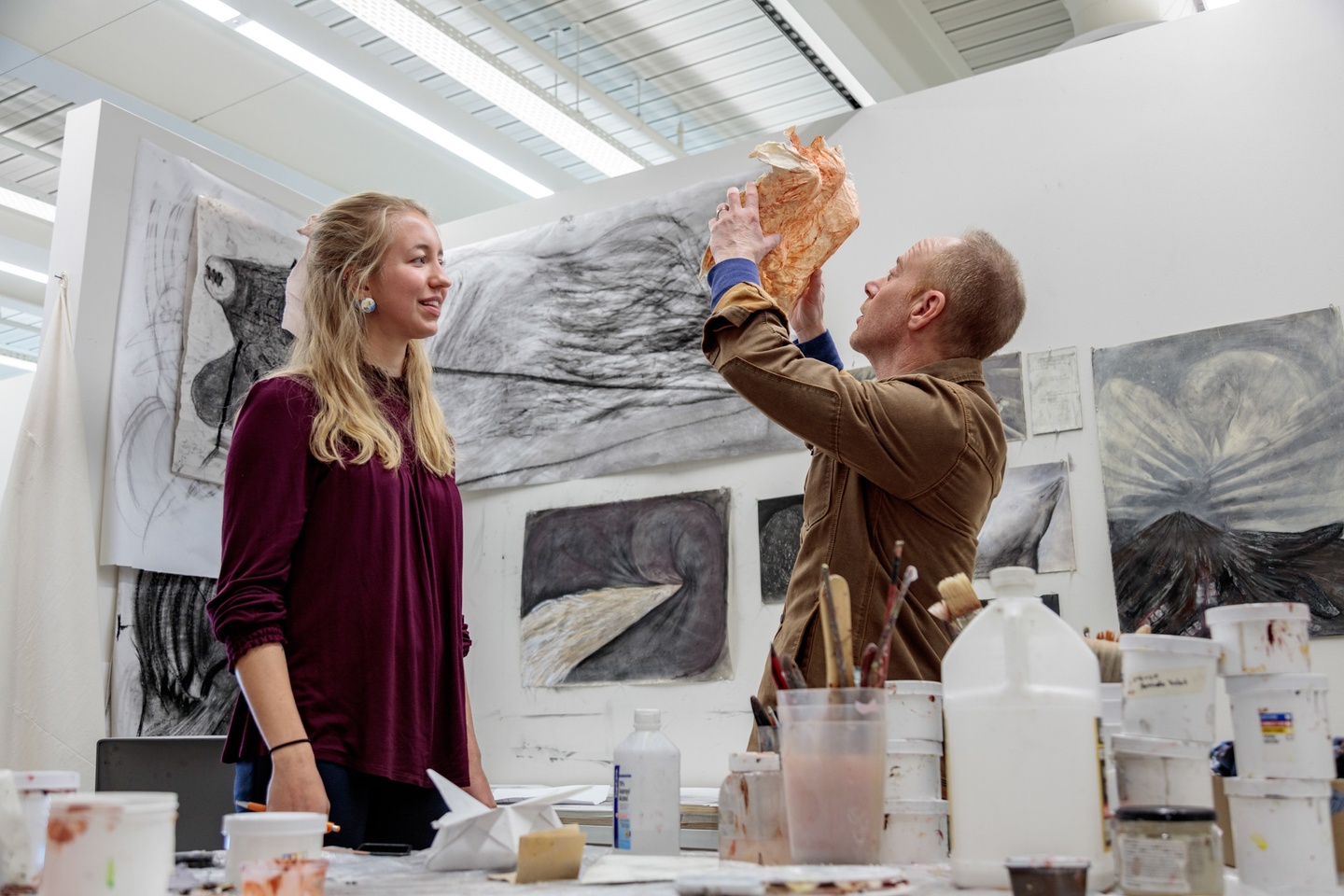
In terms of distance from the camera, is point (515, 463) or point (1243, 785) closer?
point (1243, 785)

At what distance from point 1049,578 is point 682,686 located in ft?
3.20

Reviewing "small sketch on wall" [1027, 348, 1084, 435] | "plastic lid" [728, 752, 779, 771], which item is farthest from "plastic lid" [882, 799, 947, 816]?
"small sketch on wall" [1027, 348, 1084, 435]

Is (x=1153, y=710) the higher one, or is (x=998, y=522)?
(x=998, y=522)

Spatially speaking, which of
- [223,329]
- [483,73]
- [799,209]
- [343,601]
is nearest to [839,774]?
[343,601]

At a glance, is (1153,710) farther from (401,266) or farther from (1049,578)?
(1049,578)

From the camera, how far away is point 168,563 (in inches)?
113

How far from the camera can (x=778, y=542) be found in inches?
111

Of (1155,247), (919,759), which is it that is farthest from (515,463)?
(919,759)

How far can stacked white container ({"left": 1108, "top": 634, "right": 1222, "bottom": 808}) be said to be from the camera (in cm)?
91

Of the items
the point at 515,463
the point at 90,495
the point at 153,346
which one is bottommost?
the point at 90,495

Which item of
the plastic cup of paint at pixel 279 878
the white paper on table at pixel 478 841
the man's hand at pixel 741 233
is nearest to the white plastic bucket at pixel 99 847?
the plastic cup of paint at pixel 279 878

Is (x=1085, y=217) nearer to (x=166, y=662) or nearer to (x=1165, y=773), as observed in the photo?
(x=1165, y=773)

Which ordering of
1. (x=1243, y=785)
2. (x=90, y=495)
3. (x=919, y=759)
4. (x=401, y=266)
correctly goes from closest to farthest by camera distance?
(x=1243, y=785) → (x=919, y=759) → (x=401, y=266) → (x=90, y=495)

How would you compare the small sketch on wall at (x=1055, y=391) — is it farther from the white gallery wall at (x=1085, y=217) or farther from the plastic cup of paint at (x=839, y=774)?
the plastic cup of paint at (x=839, y=774)
